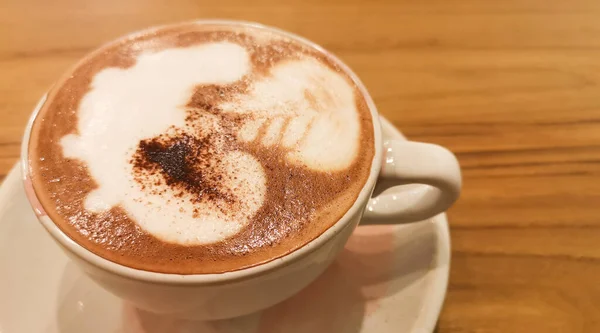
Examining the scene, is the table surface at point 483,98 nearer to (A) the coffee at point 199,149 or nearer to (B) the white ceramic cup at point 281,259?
(B) the white ceramic cup at point 281,259

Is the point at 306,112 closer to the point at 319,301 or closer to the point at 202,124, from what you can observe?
the point at 202,124

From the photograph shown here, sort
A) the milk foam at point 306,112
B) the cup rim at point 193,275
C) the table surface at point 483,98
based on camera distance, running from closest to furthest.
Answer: the cup rim at point 193,275 → the milk foam at point 306,112 → the table surface at point 483,98

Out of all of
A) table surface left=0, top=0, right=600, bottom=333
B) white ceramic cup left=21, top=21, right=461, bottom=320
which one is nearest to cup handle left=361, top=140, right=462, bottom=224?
white ceramic cup left=21, top=21, right=461, bottom=320

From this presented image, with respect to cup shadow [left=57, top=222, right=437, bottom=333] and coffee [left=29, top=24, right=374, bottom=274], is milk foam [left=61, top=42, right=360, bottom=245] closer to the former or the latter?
coffee [left=29, top=24, right=374, bottom=274]

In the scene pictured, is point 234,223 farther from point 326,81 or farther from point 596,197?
point 596,197

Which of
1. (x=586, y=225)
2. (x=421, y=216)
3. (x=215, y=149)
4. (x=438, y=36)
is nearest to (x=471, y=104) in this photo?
(x=438, y=36)

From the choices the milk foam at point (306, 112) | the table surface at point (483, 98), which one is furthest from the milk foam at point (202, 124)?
the table surface at point (483, 98)
